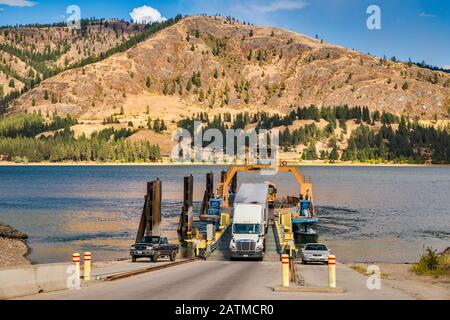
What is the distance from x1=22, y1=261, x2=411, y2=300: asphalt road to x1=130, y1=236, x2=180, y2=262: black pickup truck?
910 cm

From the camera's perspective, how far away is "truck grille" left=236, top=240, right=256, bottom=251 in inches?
1911

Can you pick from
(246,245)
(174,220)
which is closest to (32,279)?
(246,245)

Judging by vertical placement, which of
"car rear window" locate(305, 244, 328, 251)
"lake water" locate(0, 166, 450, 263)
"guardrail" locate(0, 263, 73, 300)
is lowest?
"lake water" locate(0, 166, 450, 263)

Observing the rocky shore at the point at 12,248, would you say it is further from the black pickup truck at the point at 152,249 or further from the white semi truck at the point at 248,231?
the white semi truck at the point at 248,231

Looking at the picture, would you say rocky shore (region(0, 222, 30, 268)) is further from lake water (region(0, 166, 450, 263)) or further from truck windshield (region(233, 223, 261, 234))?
truck windshield (region(233, 223, 261, 234))

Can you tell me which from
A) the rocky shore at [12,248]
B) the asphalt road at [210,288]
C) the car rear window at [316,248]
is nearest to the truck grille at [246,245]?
the car rear window at [316,248]

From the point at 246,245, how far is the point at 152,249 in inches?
291

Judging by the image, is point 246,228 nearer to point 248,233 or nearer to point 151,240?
point 248,233

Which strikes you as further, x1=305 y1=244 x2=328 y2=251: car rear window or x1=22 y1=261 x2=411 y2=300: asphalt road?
x1=305 y1=244 x2=328 y2=251: car rear window

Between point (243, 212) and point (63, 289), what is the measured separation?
27937mm

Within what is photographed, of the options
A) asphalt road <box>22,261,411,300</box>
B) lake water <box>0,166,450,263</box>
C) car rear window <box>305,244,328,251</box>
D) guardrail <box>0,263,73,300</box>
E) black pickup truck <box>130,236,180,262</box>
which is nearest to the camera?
guardrail <box>0,263,73,300</box>

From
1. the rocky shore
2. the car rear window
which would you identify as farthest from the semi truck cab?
the rocky shore
